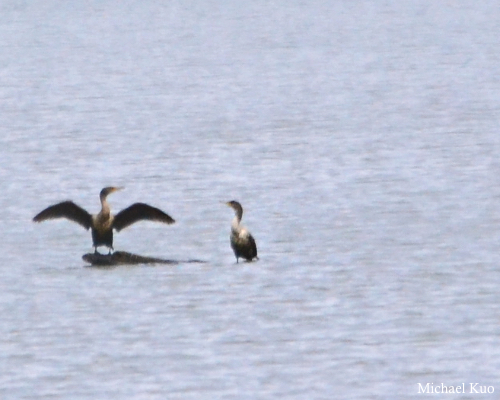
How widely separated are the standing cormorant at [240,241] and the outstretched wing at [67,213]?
150 centimetres

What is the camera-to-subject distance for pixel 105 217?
696 inches

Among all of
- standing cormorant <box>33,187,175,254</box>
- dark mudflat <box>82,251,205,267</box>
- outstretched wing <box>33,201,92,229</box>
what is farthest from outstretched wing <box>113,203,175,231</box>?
outstretched wing <box>33,201,92,229</box>

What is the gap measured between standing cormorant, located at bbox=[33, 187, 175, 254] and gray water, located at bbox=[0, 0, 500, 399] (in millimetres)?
373

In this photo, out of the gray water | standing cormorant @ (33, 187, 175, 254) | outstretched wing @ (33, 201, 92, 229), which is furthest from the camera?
outstretched wing @ (33, 201, 92, 229)

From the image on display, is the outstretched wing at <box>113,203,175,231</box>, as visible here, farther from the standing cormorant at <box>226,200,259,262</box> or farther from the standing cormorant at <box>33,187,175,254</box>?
the standing cormorant at <box>226,200,259,262</box>

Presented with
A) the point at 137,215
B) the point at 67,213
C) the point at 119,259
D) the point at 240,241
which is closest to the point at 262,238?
the point at 240,241

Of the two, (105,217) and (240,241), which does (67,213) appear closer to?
(105,217)

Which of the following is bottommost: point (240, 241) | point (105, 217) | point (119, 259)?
point (119, 259)

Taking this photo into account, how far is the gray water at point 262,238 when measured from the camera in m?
13.4

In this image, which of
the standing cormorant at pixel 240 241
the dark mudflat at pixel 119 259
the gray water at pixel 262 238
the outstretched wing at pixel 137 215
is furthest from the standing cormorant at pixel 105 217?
the standing cormorant at pixel 240 241

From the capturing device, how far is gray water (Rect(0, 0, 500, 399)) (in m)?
13.4

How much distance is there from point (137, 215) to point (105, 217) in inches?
12.8

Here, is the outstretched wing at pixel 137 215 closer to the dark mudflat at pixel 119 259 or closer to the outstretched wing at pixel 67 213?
the dark mudflat at pixel 119 259

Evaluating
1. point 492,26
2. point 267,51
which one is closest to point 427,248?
point 267,51
